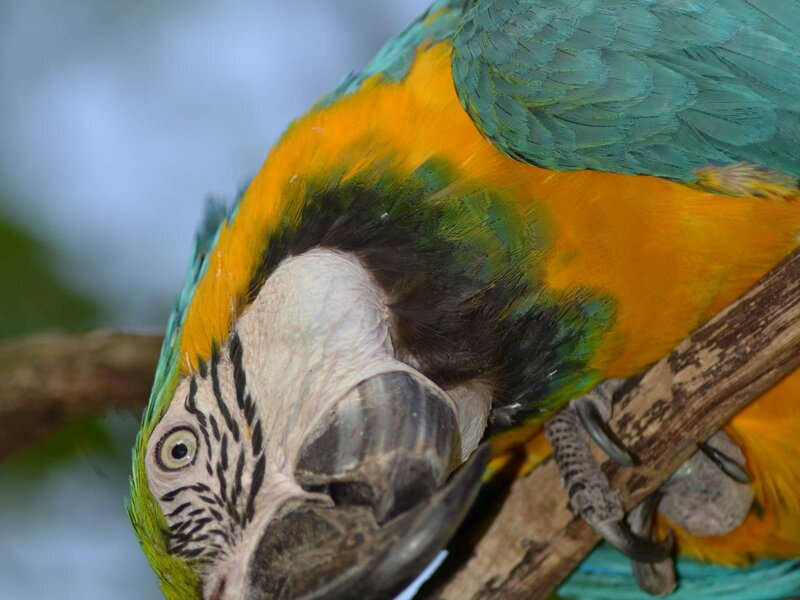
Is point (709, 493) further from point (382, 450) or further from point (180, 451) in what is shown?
point (180, 451)

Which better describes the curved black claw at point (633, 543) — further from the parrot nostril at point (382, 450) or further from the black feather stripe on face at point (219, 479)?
the black feather stripe on face at point (219, 479)

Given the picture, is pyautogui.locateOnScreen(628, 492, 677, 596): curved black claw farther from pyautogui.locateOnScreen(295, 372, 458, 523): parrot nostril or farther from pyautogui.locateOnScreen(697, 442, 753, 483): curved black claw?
pyautogui.locateOnScreen(295, 372, 458, 523): parrot nostril

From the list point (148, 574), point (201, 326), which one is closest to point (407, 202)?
point (201, 326)

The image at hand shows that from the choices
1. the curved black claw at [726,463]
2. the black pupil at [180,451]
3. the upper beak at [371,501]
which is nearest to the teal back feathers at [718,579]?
the curved black claw at [726,463]

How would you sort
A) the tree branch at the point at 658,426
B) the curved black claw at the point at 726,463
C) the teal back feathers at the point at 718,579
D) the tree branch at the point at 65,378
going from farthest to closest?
the teal back feathers at the point at 718,579, the tree branch at the point at 65,378, the curved black claw at the point at 726,463, the tree branch at the point at 658,426

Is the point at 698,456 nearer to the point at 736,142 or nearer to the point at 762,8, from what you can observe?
the point at 736,142

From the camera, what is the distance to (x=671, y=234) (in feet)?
7.52

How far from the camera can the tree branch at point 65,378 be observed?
2.85m

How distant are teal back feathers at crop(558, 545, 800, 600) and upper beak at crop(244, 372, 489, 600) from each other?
1202 millimetres

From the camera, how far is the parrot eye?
7.15 ft

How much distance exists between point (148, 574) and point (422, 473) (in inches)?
122

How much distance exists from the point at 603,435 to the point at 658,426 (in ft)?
0.43

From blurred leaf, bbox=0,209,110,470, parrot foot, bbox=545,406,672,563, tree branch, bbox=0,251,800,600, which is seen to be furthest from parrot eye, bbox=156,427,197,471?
blurred leaf, bbox=0,209,110,470

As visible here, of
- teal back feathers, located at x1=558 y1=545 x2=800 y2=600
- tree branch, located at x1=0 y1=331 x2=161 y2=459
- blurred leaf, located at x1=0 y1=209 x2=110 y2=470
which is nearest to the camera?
tree branch, located at x1=0 y1=331 x2=161 y2=459
